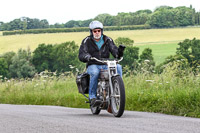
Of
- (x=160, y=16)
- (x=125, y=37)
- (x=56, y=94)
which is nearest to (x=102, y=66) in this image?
(x=56, y=94)

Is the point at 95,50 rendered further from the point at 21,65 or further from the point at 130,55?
the point at 21,65

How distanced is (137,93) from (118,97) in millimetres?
2612

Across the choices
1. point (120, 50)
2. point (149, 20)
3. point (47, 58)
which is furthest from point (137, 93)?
point (149, 20)

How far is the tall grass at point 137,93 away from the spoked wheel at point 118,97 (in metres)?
1.28

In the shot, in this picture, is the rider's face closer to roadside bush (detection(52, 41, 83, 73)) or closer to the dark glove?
the dark glove

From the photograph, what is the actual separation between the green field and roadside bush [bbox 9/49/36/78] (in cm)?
234

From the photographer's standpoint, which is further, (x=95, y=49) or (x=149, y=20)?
(x=149, y=20)

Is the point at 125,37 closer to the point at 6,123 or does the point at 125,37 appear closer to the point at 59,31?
the point at 59,31

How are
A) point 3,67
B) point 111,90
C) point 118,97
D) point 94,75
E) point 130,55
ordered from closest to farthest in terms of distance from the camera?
point 118,97
point 111,90
point 94,75
point 130,55
point 3,67

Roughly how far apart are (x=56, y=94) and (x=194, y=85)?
16.0ft

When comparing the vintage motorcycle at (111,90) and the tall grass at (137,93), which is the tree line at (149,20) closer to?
the tall grass at (137,93)

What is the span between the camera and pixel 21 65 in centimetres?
9738

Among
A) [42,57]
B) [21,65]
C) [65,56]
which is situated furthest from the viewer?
[42,57]

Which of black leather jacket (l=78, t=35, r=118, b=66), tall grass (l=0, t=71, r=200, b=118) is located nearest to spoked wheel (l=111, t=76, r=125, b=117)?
black leather jacket (l=78, t=35, r=118, b=66)
